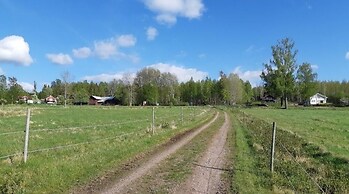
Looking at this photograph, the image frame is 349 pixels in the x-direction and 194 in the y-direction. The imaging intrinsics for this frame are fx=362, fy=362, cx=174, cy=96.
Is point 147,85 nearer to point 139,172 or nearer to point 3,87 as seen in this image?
point 3,87

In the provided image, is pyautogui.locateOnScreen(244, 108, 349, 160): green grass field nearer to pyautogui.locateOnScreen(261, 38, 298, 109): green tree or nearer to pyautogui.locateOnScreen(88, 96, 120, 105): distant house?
pyautogui.locateOnScreen(261, 38, 298, 109): green tree

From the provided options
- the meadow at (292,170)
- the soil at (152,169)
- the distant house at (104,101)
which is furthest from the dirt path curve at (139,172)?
the distant house at (104,101)

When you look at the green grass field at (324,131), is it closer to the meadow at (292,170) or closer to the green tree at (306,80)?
the meadow at (292,170)

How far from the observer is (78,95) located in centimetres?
17450

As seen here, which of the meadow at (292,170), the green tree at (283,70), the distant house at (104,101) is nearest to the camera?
the meadow at (292,170)

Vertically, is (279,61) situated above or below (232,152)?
above

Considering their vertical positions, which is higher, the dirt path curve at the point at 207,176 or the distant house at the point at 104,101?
the distant house at the point at 104,101

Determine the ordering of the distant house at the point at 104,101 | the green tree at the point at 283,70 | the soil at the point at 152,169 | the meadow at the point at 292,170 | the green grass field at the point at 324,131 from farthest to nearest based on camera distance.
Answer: the distant house at the point at 104,101 → the green tree at the point at 283,70 → the green grass field at the point at 324,131 → the meadow at the point at 292,170 → the soil at the point at 152,169

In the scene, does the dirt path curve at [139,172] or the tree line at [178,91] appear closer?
the dirt path curve at [139,172]

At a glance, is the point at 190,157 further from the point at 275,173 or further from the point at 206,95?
the point at 206,95

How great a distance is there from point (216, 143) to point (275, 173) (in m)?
7.93

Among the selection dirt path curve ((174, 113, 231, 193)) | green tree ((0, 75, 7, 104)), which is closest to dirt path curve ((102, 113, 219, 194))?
dirt path curve ((174, 113, 231, 193))

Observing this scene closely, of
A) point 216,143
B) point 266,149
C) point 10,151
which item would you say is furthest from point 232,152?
point 10,151

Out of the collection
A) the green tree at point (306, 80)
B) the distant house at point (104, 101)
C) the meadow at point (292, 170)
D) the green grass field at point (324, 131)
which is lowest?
the meadow at point (292, 170)
